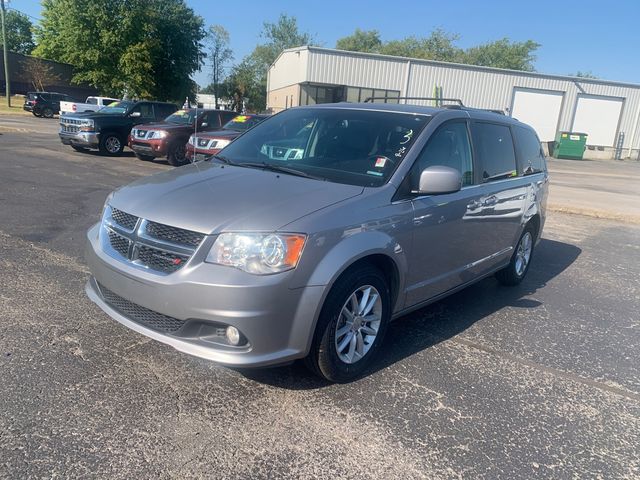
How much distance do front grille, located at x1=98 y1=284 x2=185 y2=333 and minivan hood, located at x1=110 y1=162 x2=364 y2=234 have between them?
0.56 m

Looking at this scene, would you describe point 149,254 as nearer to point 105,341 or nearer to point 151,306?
point 151,306

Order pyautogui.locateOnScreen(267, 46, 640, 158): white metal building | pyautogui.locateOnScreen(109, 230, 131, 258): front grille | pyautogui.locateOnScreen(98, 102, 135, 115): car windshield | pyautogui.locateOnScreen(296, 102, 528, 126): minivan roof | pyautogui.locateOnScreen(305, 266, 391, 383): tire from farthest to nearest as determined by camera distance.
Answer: pyautogui.locateOnScreen(267, 46, 640, 158): white metal building
pyautogui.locateOnScreen(98, 102, 135, 115): car windshield
pyautogui.locateOnScreen(296, 102, 528, 126): minivan roof
pyautogui.locateOnScreen(109, 230, 131, 258): front grille
pyautogui.locateOnScreen(305, 266, 391, 383): tire

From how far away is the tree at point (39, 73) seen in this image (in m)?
49.8

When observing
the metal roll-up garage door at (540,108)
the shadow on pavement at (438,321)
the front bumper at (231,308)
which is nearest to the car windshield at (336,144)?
the front bumper at (231,308)

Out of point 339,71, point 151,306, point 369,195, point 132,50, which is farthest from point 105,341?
point 132,50

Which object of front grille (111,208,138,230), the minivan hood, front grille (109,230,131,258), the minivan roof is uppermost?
the minivan roof

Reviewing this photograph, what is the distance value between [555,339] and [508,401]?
1.37m

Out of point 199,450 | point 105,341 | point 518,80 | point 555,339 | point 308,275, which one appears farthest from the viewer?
point 518,80

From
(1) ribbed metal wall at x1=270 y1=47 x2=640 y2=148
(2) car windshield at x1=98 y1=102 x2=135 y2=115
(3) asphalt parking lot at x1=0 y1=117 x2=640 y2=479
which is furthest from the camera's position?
(1) ribbed metal wall at x1=270 y1=47 x2=640 y2=148

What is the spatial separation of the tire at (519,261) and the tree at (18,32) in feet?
308

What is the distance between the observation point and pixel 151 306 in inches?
119

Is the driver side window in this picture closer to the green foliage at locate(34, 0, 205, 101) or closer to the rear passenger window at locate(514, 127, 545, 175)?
the rear passenger window at locate(514, 127, 545, 175)

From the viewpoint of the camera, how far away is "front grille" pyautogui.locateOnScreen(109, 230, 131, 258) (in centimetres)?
324

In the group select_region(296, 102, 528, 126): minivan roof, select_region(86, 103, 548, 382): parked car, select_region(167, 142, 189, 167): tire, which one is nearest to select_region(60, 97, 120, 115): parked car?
select_region(167, 142, 189, 167): tire
